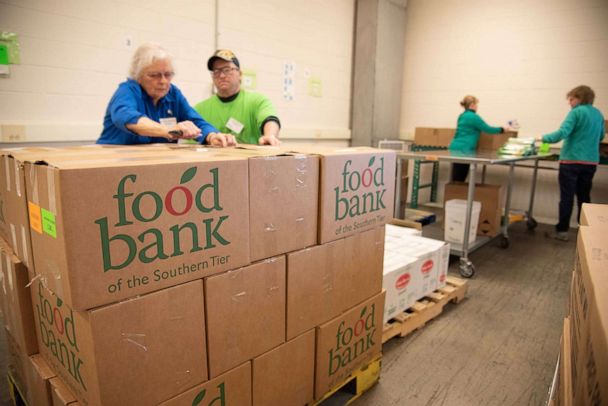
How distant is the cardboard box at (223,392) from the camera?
39.6 inches

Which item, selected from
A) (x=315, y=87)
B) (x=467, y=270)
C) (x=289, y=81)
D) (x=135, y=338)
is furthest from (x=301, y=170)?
(x=315, y=87)

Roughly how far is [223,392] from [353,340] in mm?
577

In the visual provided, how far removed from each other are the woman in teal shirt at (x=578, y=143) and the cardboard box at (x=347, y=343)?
10.1 feet

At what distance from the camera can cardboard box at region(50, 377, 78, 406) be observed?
975 mm

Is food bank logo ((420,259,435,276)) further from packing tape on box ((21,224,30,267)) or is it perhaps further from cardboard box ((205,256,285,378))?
packing tape on box ((21,224,30,267))

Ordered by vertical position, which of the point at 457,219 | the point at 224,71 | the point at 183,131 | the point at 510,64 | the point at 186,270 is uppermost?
the point at 510,64

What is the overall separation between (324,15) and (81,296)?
463cm

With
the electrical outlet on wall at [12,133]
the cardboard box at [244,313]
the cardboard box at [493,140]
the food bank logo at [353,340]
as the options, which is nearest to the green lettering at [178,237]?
the cardboard box at [244,313]

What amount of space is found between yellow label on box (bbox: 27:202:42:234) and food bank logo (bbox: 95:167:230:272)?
7.3 inches

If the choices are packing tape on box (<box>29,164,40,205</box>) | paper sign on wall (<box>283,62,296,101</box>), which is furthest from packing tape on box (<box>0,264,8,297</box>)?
paper sign on wall (<box>283,62,296,101</box>)

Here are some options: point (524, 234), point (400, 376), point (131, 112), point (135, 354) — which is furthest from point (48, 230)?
point (524, 234)

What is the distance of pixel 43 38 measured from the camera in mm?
2555

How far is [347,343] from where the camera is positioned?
1.47 m

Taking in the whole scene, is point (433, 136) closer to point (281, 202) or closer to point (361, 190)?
point (361, 190)
